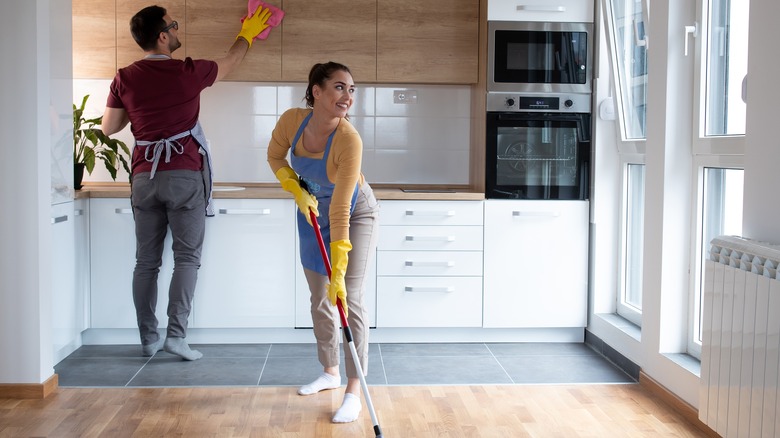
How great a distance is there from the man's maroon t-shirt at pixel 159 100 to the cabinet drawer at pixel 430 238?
1017mm

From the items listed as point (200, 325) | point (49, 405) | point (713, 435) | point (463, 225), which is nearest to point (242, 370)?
point (200, 325)

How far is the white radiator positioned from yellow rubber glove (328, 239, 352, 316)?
1.21 m

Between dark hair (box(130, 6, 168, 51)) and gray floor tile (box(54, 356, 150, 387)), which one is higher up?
dark hair (box(130, 6, 168, 51))

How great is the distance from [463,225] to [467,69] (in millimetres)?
863

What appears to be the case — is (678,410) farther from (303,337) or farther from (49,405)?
(49,405)

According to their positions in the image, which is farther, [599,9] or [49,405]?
[599,9]

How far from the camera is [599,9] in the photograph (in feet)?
14.4

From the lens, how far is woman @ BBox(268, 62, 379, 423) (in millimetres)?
3061

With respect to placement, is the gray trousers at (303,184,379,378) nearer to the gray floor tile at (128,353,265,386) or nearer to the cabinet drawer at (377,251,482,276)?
the gray floor tile at (128,353,265,386)

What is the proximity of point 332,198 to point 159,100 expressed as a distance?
137 centimetres

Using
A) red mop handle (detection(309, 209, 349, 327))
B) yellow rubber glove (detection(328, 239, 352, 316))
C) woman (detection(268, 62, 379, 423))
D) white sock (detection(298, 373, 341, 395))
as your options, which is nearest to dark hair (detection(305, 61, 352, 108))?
woman (detection(268, 62, 379, 423))

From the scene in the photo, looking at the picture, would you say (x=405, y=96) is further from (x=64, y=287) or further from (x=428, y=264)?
(x=64, y=287)

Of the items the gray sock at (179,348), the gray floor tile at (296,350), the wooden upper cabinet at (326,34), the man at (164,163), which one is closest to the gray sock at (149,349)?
the man at (164,163)

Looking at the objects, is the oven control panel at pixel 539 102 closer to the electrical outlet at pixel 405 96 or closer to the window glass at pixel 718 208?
the electrical outlet at pixel 405 96
